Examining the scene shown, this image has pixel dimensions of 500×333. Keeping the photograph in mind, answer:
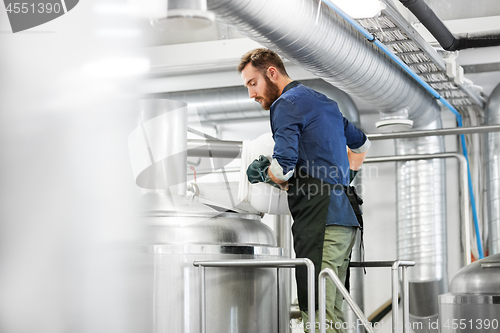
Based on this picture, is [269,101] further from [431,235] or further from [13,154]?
[431,235]

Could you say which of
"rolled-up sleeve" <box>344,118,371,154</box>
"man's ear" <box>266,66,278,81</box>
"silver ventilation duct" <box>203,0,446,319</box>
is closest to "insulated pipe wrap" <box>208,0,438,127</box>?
"silver ventilation duct" <box>203,0,446,319</box>

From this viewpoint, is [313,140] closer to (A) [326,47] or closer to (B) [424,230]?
(A) [326,47]

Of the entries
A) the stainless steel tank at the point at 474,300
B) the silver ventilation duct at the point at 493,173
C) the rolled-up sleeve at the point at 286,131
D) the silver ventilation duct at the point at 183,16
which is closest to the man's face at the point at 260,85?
the rolled-up sleeve at the point at 286,131

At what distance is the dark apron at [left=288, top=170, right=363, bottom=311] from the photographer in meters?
1.89

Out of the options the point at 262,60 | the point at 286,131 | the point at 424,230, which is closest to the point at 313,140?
the point at 286,131

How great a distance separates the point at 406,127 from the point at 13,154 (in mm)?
3333

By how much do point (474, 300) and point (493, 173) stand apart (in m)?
1.24

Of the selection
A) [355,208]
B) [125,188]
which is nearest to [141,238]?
[125,188]

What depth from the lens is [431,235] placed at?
3.84 metres

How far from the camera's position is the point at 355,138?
2299 mm

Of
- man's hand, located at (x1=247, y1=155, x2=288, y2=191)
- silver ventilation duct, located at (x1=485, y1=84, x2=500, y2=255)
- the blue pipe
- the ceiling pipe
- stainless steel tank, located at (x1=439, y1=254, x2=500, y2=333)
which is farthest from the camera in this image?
silver ventilation duct, located at (x1=485, y1=84, x2=500, y2=255)

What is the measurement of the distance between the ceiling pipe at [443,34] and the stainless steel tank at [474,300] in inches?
47.6

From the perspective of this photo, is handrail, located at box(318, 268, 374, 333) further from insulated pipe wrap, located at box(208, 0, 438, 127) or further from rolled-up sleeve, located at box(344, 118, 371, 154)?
insulated pipe wrap, located at box(208, 0, 438, 127)

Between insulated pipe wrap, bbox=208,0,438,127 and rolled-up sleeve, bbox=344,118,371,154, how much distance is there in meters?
0.38
